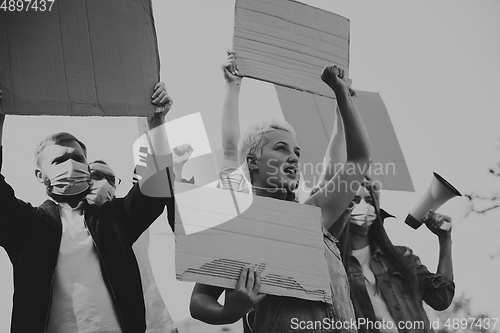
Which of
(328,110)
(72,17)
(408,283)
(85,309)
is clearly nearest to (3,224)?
(85,309)

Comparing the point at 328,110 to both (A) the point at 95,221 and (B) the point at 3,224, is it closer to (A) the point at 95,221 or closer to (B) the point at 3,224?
(A) the point at 95,221

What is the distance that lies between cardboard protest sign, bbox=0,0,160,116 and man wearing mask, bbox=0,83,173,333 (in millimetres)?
90

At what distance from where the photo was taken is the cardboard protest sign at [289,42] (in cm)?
289

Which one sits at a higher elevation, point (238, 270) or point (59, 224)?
point (59, 224)

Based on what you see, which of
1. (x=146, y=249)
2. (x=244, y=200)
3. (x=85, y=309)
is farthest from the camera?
(x=146, y=249)

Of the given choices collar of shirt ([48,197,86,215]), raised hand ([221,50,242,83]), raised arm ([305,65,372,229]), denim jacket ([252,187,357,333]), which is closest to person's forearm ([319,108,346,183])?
raised arm ([305,65,372,229])

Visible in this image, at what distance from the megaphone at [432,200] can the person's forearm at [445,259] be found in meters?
0.17

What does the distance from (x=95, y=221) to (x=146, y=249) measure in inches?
24.2

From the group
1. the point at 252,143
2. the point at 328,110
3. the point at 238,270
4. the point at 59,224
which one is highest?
the point at 328,110

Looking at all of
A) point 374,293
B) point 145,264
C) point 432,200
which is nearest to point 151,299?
point 145,264

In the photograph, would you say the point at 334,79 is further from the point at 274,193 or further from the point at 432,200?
the point at 432,200

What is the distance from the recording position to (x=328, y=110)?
396cm

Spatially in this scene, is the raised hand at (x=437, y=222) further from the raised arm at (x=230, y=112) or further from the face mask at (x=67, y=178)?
the face mask at (x=67, y=178)

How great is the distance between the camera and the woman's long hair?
10.6 feet
